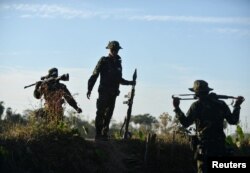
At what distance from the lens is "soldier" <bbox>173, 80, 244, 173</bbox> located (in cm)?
1083

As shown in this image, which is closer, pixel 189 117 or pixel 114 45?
pixel 189 117

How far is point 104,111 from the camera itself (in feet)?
46.2

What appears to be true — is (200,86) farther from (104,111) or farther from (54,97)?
(54,97)

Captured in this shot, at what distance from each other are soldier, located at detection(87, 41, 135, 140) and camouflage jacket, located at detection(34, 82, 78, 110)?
53 cm

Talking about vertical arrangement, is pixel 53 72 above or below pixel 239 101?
above

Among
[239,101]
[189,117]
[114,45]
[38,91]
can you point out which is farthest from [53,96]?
[239,101]

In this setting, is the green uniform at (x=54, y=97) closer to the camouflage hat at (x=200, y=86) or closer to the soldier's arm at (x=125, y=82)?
the soldier's arm at (x=125, y=82)

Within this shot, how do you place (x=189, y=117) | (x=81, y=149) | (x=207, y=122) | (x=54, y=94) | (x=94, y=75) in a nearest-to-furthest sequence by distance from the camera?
(x=207, y=122) → (x=189, y=117) → (x=81, y=149) → (x=54, y=94) → (x=94, y=75)

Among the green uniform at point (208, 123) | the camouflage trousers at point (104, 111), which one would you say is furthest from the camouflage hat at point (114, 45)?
the green uniform at point (208, 123)

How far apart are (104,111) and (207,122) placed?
381cm

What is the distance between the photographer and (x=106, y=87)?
552 inches

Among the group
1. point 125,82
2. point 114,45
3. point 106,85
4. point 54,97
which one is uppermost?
point 114,45

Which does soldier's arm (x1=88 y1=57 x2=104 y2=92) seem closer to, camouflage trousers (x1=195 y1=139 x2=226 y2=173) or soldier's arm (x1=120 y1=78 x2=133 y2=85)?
soldier's arm (x1=120 y1=78 x2=133 y2=85)

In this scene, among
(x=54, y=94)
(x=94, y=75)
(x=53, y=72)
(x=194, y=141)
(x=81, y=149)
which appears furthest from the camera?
(x=53, y=72)
